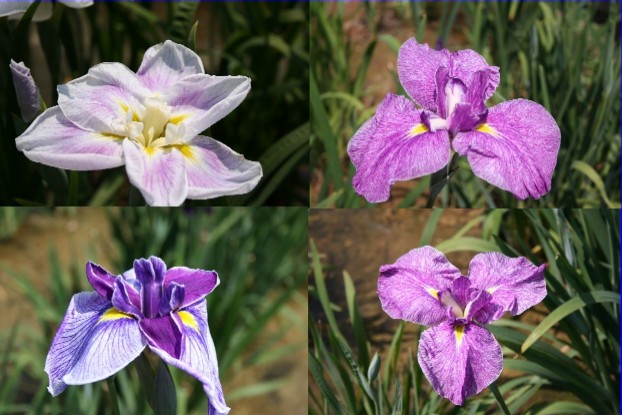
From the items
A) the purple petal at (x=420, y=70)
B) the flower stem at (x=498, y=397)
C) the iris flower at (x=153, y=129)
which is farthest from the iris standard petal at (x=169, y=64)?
the flower stem at (x=498, y=397)

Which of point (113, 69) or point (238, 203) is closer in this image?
point (113, 69)

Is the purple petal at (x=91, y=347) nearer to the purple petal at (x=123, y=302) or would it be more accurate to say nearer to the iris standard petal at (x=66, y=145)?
the purple petal at (x=123, y=302)

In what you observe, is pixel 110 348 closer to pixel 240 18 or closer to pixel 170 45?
pixel 170 45

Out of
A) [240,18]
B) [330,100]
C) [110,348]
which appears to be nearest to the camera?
[110,348]

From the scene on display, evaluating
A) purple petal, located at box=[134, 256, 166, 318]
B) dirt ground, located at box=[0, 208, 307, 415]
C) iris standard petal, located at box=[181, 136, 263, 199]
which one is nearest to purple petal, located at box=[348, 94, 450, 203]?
iris standard petal, located at box=[181, 136, 263, 199]

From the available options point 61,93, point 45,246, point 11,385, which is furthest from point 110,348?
point 45,246
